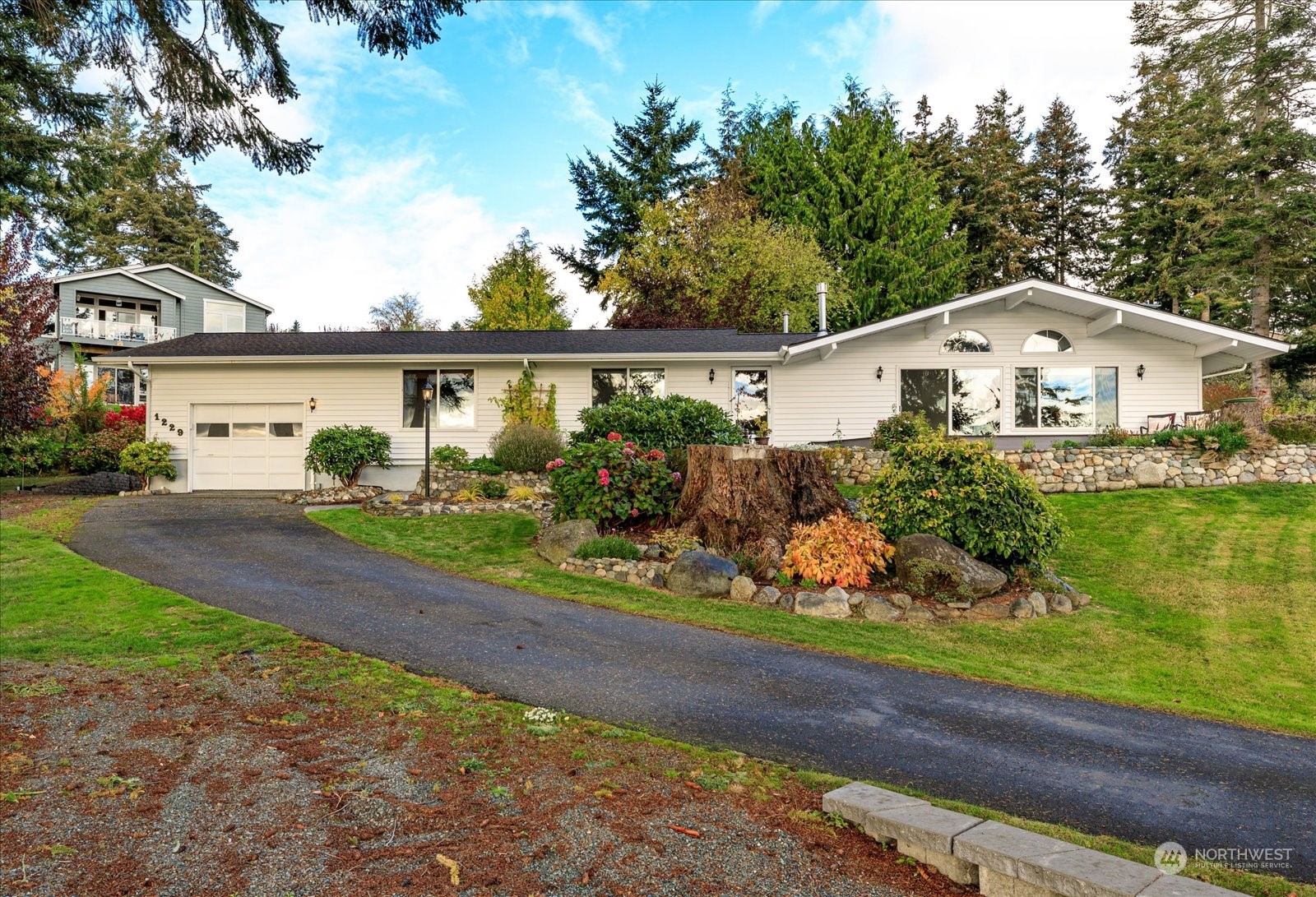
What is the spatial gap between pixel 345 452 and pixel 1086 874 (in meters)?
16.0

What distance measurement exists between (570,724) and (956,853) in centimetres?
221

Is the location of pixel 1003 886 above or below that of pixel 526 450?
below

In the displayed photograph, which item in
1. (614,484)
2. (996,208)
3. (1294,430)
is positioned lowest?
(614,484)

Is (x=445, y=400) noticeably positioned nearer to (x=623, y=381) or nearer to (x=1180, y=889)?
(x=623, y=381)

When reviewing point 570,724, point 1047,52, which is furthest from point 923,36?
point 570,724

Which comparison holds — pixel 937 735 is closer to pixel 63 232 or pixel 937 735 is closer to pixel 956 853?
pixel 956 853

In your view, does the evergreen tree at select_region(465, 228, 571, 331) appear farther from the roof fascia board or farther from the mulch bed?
the mulch bed

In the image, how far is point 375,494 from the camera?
603 inches

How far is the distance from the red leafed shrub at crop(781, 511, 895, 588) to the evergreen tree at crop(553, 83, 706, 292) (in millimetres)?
26306

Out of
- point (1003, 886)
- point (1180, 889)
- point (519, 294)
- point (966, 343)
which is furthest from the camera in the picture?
point (519, 294)

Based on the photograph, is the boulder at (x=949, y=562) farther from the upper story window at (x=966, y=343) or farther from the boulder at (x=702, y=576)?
the upper story window at (x=966, y=343)

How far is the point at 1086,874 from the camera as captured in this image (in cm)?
238

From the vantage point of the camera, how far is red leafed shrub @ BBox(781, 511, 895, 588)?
7840mm

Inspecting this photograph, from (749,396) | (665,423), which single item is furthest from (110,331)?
(665,423)
